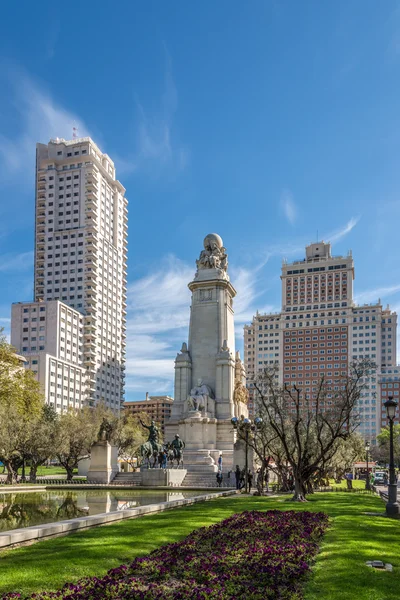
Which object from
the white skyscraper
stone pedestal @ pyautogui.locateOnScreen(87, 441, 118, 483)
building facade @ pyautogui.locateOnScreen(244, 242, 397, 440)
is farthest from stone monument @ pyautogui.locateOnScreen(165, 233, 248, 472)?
building facade @ pyautogui.locateOnScreen(244, 242, 397, 440)

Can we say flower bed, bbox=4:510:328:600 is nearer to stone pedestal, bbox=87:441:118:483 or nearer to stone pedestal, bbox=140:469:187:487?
stone pedestal, bbox=140:469:187:487

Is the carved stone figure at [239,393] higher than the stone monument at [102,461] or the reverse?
higher

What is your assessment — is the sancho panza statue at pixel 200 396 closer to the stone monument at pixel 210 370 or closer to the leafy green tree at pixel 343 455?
the stone monument at pixel 210 370

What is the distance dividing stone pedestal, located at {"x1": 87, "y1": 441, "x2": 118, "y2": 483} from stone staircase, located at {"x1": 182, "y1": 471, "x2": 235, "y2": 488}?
5.77m

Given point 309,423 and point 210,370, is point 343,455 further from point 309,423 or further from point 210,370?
point 309,423

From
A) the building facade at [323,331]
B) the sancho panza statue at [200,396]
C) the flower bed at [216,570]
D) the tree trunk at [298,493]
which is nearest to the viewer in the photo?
the flower bed at [216,570]

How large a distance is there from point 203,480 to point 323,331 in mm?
129125

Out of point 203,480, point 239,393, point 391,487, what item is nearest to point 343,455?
point 239,393

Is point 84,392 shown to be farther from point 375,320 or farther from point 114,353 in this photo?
point 375,320

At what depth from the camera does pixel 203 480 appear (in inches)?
1838

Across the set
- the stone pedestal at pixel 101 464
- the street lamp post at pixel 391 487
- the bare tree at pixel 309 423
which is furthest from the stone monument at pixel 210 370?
the street lamp post at pixel 391 487

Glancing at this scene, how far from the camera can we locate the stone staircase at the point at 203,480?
45250mm

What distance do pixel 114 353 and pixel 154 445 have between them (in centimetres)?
10318

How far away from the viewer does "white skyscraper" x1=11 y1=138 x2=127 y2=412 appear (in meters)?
136
